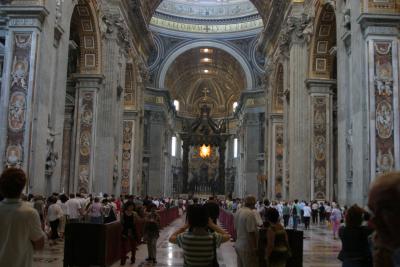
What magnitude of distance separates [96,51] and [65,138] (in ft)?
11.9

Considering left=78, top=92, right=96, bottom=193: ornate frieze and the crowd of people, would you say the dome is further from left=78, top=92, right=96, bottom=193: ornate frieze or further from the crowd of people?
the crowd of people

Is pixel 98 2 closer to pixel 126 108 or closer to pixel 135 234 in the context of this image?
pixel 126 108

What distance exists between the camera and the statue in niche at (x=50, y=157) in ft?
46.5

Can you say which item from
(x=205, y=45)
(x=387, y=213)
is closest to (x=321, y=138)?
(x=387, y=213)

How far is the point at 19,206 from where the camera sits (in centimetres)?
364

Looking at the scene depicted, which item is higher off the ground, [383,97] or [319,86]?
[319,86]

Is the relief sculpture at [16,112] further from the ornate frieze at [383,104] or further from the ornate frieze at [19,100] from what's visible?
the ornate frieze at [383,104]

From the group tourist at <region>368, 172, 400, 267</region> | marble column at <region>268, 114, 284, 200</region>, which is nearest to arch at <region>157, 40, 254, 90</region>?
marble column at <region>268, 114, 284, 200</region>

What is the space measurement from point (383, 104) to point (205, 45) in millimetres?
35682

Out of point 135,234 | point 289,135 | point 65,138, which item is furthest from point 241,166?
point 135,234

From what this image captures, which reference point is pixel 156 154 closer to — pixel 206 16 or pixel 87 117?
pixel 206 16

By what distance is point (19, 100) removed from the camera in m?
12.8

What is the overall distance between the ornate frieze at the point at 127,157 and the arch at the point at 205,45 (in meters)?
17.2

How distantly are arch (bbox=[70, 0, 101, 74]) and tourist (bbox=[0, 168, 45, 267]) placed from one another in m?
16.5
